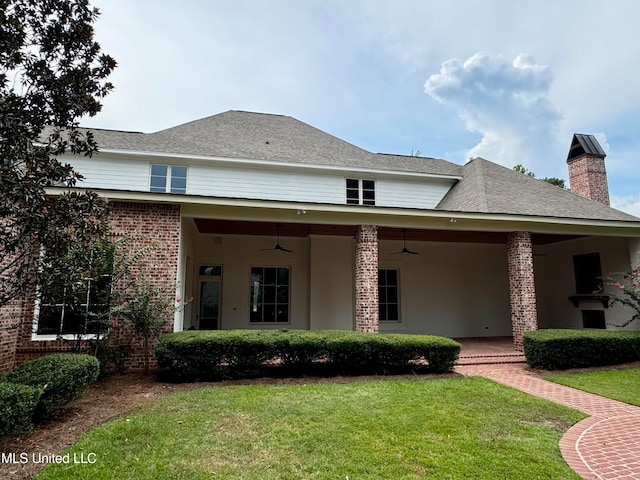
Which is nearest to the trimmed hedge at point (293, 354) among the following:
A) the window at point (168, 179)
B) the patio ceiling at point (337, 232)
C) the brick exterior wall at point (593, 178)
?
Result: the patio ceiling at point (337, 232)

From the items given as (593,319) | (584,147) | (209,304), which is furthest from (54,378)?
(584,147)

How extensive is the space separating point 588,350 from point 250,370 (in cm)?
787

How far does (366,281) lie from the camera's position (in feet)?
31.1

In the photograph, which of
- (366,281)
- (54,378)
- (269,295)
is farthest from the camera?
(269,295)

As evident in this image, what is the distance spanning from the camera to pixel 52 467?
11.9 feet

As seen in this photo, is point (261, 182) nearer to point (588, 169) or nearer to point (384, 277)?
point (384, 277)

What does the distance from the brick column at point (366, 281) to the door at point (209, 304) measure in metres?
5.56

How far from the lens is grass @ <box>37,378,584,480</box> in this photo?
141 inches

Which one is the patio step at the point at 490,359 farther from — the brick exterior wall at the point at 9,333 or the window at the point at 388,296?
the brick exterior wall at the point at 9,333

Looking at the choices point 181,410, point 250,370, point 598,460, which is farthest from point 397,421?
point 250,370

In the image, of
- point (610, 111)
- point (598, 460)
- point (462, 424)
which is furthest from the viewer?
point (610, 111)

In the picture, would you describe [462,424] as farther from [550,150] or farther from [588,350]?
[550,150]

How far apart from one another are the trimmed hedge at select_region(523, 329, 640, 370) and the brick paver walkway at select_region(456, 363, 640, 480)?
1.11 metres

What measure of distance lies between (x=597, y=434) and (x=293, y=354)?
16.3 ft
